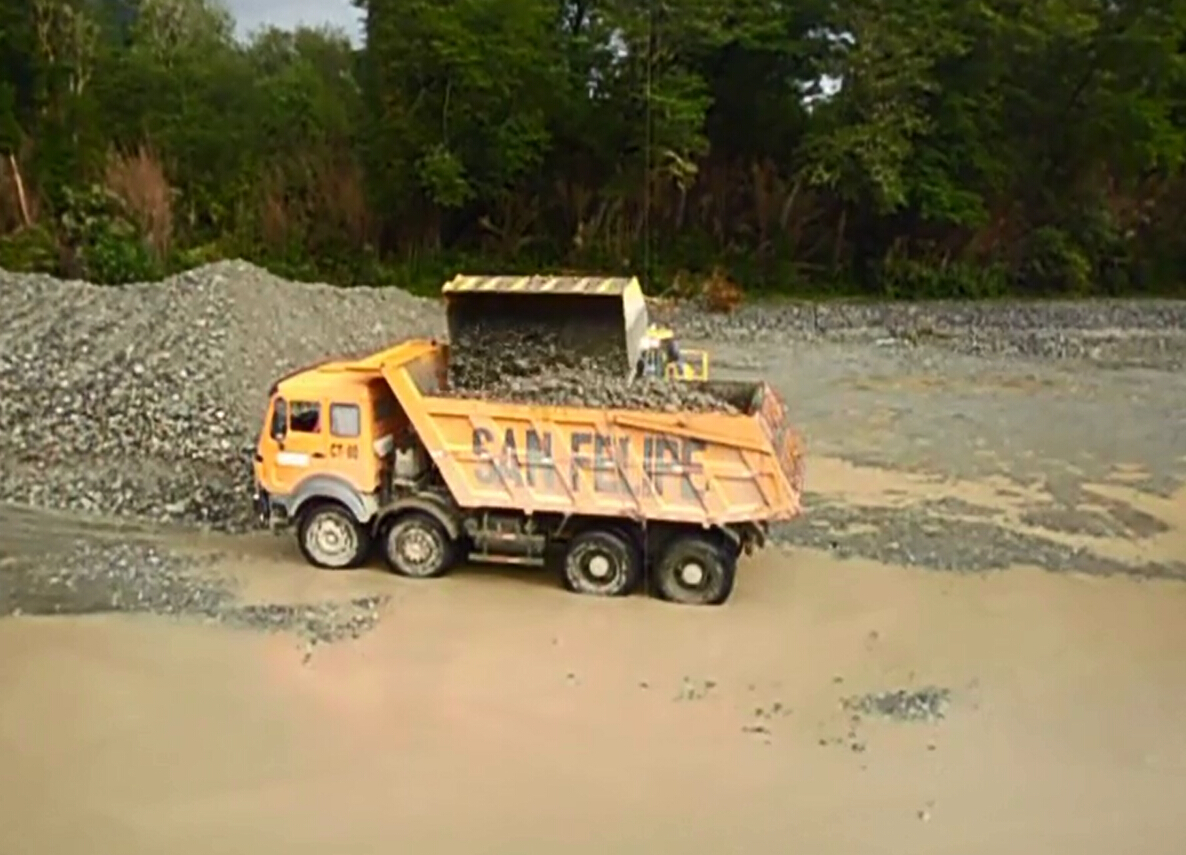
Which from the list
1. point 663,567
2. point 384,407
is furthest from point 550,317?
point 663,567

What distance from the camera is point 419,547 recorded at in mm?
10656

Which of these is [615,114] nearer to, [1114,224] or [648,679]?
[1114,224]

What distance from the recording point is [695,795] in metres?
7.40

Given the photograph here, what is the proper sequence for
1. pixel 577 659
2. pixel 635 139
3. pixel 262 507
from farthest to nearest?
1. pixel 635 139
2. pixel 262 507
3. pixel 577 659

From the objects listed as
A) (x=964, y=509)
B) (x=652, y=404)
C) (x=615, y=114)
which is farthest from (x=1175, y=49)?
(x=652, y=404)

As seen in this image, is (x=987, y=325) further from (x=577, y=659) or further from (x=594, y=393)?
(x=577, y=659)

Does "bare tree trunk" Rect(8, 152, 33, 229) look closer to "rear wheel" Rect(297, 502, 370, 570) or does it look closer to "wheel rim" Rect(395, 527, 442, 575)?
"rear wheel" Rect(297, 502, 370, 570)

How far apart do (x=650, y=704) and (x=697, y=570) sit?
72.4 inches

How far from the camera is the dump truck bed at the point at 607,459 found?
395 inches

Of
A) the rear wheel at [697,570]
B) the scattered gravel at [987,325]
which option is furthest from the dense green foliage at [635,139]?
the rear wheel at [697,570]

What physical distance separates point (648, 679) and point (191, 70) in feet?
71.6

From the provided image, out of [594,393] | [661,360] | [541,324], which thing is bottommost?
[594,393]

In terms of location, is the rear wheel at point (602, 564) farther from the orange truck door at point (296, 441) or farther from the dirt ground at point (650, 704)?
the orange truck door at point (296, 441)

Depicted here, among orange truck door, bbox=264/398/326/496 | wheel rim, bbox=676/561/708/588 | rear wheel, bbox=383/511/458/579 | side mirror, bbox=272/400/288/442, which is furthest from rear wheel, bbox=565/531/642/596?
side mirror, bbox=272/400/288/442
